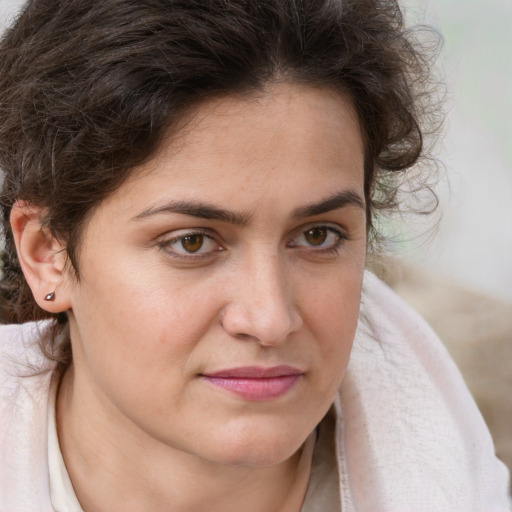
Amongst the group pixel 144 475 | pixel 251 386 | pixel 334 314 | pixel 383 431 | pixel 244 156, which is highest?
pixel 244 156

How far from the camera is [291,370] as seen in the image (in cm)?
145

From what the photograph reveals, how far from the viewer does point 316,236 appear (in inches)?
59.2

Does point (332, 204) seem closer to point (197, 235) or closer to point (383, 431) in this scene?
point (197, 235)

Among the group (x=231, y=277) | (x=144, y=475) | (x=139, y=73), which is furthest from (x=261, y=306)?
(x=144, y=475)

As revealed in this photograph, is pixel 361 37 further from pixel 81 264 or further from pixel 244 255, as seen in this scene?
pixel 81 264

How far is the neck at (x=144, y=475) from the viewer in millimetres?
1646

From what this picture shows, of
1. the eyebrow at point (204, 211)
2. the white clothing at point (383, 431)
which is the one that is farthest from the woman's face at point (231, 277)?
the white clothing at point (383, 431)

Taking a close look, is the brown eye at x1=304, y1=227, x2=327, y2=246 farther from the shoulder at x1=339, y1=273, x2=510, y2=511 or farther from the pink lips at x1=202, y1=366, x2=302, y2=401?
the shoulder at x1=339, y1=273, x2=510, y2=511

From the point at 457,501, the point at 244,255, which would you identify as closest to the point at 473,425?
the point at 457,501

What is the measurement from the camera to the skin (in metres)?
1.37

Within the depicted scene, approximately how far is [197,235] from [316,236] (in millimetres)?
204

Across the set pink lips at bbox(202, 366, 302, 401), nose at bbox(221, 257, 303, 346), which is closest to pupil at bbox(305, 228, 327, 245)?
nose at bbox(221, 257, 303, 346)

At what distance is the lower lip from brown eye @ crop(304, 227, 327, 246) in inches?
9.0

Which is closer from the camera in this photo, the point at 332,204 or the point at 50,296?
the point at 332,204
